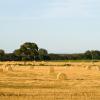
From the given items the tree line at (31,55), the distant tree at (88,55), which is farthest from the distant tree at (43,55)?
the distant tree at (88,55)

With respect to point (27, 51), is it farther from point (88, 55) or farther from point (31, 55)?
point (88, 55)

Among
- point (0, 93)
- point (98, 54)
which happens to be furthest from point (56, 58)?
point (0, 93)

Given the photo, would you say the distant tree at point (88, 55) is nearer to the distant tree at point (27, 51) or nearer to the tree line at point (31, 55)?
the tree line at point (31, 55)

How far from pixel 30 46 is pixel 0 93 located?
91.2 meters

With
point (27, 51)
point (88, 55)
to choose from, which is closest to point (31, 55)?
point (27, 51)

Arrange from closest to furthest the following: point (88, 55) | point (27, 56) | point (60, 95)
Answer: point (60, 95) → point (27, 56) → point (88, 55)

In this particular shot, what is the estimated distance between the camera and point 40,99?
1644cm

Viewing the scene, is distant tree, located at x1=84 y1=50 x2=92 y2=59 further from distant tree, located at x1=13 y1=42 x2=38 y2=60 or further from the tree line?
distant tree, located at x1=13 y1=42 x2=38 y2=60

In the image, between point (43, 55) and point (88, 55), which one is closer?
point (43, 55)

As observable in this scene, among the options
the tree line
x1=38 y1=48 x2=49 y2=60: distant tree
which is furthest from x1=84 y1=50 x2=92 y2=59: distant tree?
x1=38 y1=48 x2=49 y2=60: distant tree

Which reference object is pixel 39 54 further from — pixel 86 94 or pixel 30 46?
pixel 86 94

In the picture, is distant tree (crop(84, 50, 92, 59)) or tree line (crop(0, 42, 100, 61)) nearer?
tree line (crop(0, 42, 100, 61))

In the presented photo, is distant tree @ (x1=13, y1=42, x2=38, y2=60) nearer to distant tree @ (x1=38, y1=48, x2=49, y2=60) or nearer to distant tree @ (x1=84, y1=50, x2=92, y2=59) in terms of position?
distant tree @ (x1=38, y1=48, x2=49, y2=60)

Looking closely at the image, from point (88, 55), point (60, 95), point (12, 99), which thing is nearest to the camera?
point (12, 99)
